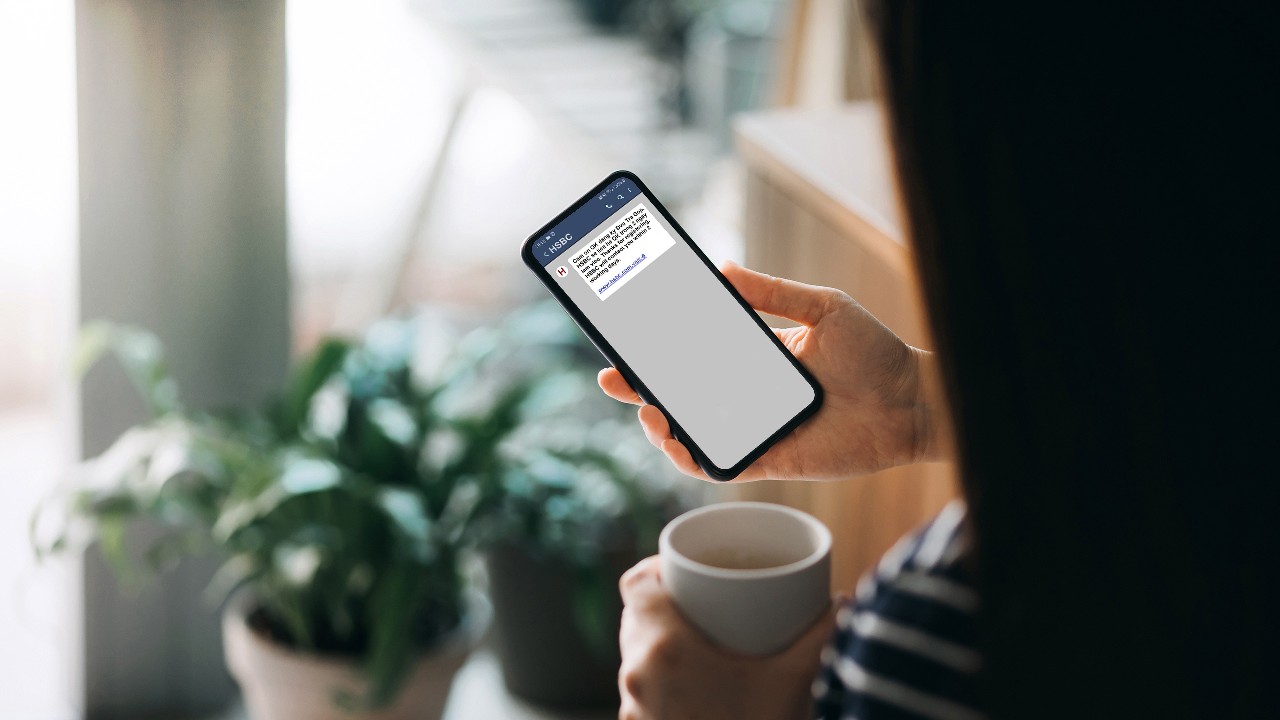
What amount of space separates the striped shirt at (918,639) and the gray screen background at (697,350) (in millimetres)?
262

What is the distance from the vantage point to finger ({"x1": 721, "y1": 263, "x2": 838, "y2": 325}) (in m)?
0.67

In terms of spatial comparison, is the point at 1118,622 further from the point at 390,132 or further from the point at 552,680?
the point at 390,132

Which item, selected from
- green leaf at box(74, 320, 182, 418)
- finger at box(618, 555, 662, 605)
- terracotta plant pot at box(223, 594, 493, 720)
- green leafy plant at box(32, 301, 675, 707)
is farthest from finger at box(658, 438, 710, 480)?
green leaf at box(74, 320, 182, 418)

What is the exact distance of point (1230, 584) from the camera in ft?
1.14

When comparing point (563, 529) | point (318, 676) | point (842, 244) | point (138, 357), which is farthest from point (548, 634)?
point (842, 244)

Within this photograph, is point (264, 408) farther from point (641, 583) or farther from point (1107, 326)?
point (1107, 326)

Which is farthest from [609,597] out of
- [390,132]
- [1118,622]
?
[390,132]

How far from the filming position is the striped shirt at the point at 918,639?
15.0 inches

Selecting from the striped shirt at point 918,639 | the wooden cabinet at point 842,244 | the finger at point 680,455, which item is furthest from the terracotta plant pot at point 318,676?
the striped shirt at point 918,639

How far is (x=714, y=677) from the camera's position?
500mm

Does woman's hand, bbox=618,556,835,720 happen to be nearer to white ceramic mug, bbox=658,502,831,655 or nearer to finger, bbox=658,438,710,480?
white ceramic mug, bbox=658,502,831,655

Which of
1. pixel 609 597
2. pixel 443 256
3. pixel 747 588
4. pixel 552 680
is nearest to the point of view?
pixel 747 588

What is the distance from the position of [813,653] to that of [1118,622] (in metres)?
0.17

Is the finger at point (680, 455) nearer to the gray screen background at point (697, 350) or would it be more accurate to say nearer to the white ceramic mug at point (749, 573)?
the gray screen background at point (697, 350)
